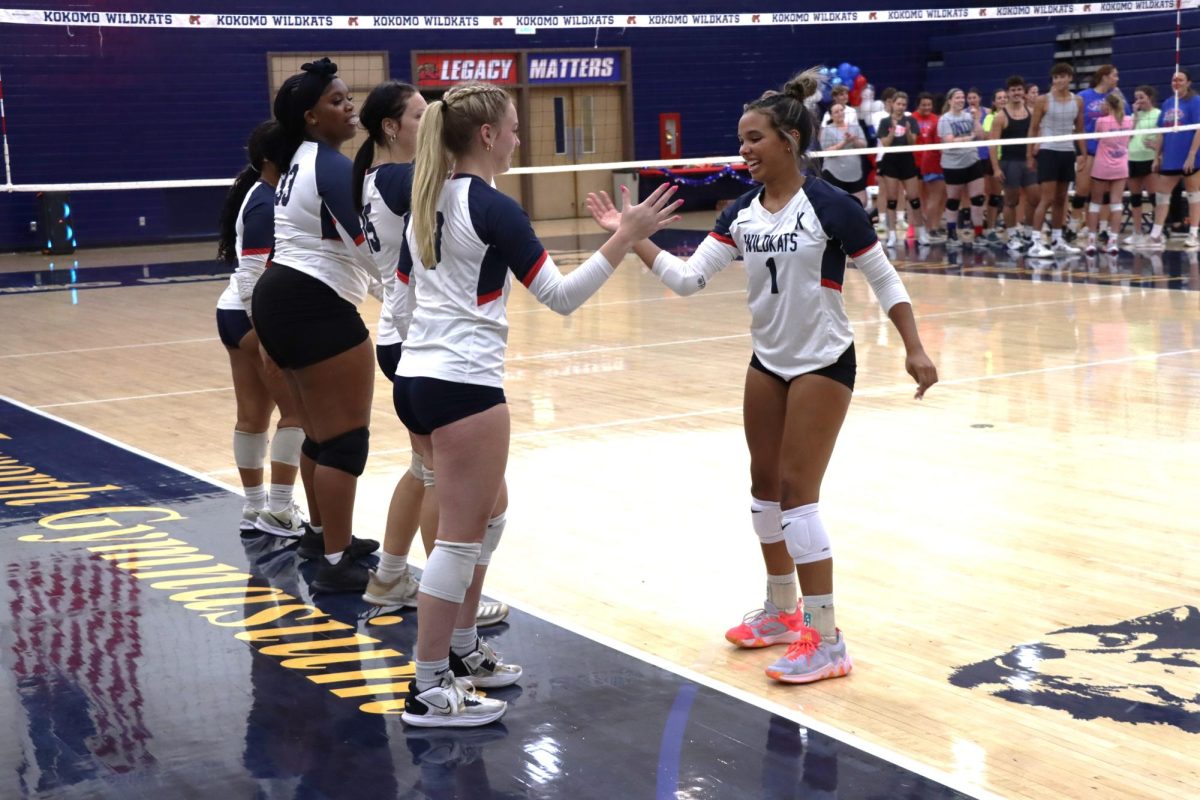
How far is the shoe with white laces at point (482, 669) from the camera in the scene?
3828 millimetres

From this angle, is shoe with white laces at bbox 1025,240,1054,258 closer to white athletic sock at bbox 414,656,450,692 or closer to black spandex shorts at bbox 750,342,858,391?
black spandex shorts at bbox 750,342,858,391

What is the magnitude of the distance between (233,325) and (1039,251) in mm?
10572

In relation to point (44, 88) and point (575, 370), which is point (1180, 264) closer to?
point (575, 370)

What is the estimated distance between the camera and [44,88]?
19203mm

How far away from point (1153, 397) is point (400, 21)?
1245 centimetres

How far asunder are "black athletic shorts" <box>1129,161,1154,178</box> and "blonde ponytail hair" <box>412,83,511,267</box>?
12.1 meters

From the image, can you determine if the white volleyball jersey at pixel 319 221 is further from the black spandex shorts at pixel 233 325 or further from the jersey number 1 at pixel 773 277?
the jersey number 1 at pixel 773 277

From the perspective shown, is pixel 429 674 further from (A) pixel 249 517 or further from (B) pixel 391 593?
(A) pixel 249 517

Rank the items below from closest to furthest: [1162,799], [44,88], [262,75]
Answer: [1162,799] → [44,88] → [262,75]

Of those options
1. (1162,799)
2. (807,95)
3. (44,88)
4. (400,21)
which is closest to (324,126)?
(807,95)

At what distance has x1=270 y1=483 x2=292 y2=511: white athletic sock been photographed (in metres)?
5.45

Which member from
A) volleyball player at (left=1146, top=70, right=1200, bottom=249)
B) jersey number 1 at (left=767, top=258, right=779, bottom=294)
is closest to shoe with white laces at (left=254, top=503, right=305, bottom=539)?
jersey number 1 at (left=767, top=258, right=779, bottom=294)

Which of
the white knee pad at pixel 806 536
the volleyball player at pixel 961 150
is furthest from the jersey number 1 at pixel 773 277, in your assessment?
the volleyball player at pixel 961 150

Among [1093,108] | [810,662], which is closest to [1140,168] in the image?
[1093,108]
